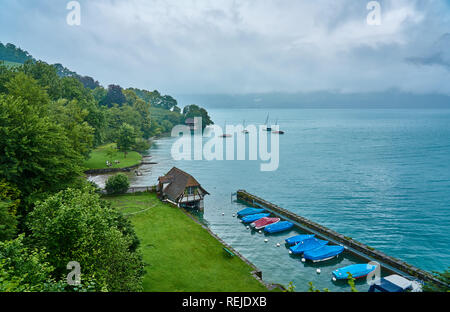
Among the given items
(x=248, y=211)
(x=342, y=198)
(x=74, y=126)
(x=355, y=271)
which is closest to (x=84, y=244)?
(x=355, y=271)

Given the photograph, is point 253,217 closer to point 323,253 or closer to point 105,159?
point 323,253

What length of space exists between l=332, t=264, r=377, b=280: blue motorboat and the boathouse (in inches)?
1126

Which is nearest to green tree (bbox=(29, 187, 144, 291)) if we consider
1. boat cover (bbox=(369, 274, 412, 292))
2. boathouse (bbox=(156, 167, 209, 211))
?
boat cover (bbox=(369, 274, 412, 292))

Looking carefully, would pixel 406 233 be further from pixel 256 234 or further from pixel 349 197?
pixel 256 234

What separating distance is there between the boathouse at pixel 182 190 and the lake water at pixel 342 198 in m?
3.89

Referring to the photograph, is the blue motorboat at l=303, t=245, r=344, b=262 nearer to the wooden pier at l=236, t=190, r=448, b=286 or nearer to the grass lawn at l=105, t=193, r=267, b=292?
the wooden pier at l=236, t=190, r=448, b=286

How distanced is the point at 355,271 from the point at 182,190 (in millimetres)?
31386

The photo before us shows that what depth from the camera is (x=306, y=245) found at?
42.2 metres

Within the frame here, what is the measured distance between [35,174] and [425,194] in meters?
76.3

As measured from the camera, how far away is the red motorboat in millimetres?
50188

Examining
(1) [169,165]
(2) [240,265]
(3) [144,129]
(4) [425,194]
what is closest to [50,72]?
(1) [169,165]
